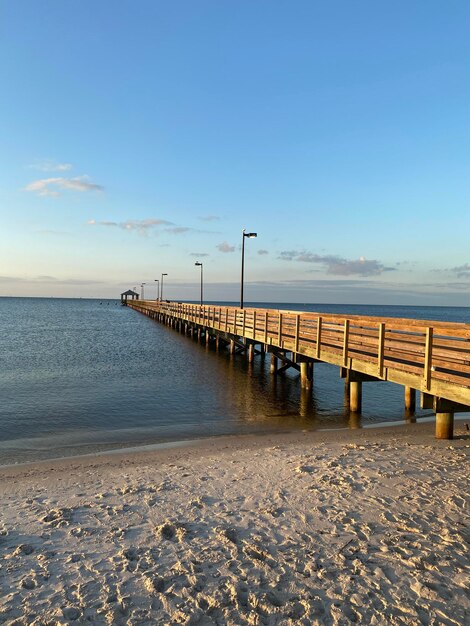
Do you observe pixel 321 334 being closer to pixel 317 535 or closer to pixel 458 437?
pixel 458 437

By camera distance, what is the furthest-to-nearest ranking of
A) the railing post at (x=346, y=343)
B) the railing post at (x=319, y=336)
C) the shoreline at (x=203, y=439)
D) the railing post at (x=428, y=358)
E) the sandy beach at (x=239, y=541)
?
the railing post at (x=319, y=336), the railing post at (x=346, y=343), the railing post at (x=428, y=358), the shoreline at (x=203, y=439), the sandy beach at (x=239, y=541)

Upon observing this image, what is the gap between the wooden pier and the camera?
8.05 m

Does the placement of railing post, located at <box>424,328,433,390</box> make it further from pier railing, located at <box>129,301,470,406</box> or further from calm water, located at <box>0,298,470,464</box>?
calm water, located at <box>0,298,470,464</box>

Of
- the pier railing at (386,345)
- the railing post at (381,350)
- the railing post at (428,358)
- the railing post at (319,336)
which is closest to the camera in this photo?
the pier railing at (386,345)

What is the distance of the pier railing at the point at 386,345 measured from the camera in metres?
7.96

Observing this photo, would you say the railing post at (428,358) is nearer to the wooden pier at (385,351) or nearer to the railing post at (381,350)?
the wooden pier at (385,351)

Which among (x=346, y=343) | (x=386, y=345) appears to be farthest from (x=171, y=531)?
(x=346, y=343)

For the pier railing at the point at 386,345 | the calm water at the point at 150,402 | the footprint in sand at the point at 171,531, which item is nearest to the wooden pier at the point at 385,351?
the pier railing at the point at 386,345

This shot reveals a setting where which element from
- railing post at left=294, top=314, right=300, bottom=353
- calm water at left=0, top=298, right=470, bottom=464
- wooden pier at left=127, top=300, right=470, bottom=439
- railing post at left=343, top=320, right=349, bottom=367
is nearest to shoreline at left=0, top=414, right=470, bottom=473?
calm water at left=0, top=298, right=470, bottom=464

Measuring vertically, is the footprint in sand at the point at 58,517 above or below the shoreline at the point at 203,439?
above

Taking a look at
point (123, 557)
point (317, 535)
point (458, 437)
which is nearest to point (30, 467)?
point (123, 557)

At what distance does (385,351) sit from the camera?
1016cm

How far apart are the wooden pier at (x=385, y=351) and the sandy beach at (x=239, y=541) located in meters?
1.46

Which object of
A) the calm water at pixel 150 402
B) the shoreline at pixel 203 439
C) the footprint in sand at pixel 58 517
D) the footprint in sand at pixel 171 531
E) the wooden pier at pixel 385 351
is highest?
the wooden pier at pixel 385 351
